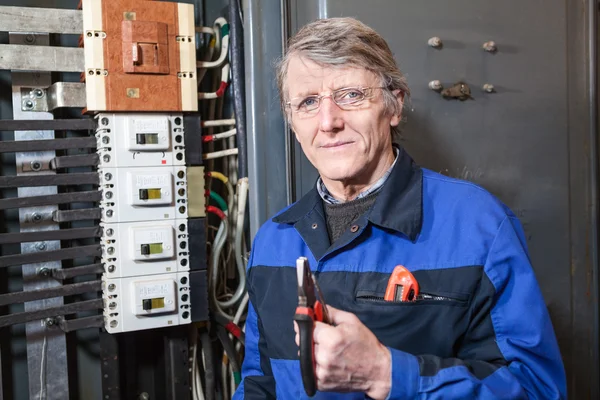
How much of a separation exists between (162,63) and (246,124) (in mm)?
317

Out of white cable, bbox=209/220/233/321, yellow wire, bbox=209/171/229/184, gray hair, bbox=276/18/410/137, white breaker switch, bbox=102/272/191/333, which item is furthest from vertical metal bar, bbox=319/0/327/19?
white breaker switch, bbox=102/272/191/333

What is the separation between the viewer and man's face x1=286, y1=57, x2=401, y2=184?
1.17 m

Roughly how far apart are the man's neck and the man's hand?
0.42m

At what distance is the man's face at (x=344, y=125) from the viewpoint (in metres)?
1.17

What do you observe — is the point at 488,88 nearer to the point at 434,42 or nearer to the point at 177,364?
the point at 434,42

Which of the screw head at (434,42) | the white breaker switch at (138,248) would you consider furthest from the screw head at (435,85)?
the white breaker switch at (138,248)

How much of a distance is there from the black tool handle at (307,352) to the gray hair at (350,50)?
1.88 feet

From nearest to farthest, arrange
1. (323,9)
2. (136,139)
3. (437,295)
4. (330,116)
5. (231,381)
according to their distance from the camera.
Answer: (437,295) < (330,116) < (323,9) < (136,139) < (231,381)

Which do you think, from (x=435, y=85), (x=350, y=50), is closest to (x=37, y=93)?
(x=350, y=50)

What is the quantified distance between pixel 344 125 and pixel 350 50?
153 mm

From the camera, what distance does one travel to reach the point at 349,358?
860 mm

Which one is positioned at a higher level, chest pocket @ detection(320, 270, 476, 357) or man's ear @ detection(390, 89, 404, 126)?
man's ear @ detection(390, 89, 404, 126)

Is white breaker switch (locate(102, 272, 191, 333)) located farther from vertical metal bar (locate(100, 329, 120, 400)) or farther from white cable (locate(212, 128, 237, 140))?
white cable (locate(212, 128, 237, 140))

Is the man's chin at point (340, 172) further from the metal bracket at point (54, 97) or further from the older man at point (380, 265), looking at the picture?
the metal bracket at point (54, 97)
